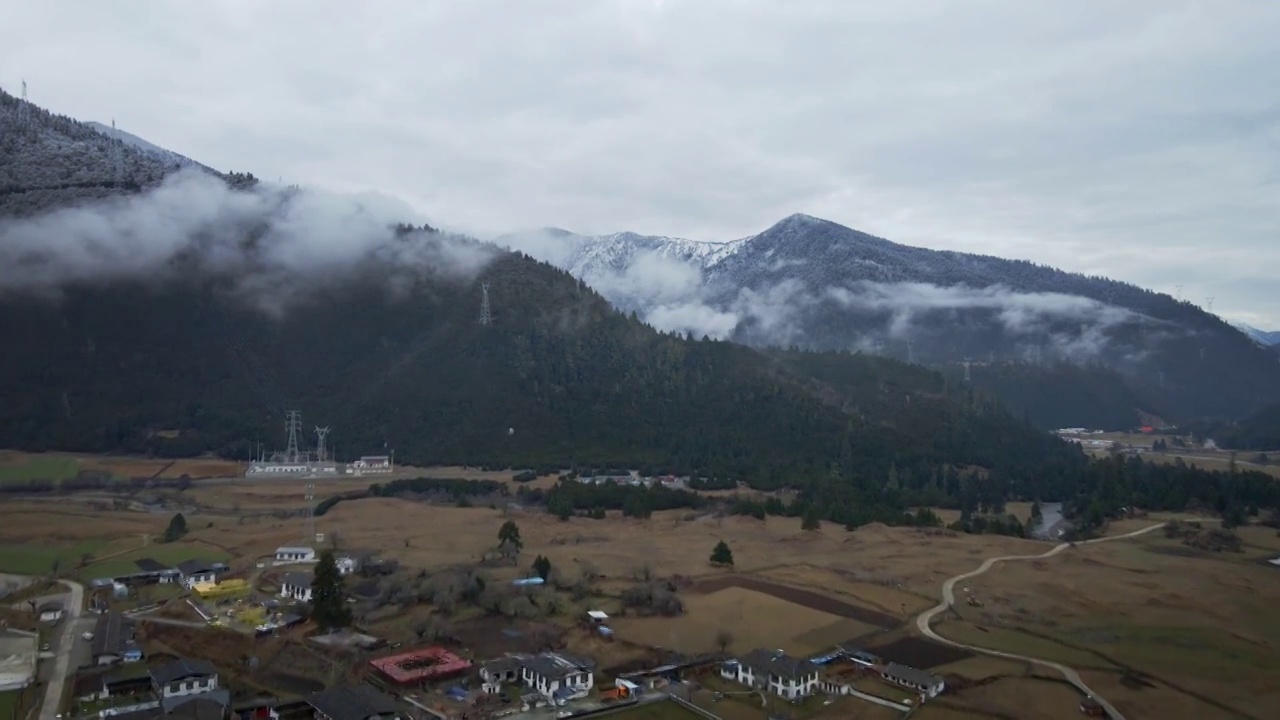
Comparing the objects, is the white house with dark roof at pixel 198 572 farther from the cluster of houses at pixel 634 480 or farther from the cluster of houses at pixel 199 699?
the cluster of houses at pixel 634 480

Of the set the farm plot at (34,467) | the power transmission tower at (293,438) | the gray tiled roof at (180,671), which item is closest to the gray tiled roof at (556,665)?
the gray tiled roof at (180,671)

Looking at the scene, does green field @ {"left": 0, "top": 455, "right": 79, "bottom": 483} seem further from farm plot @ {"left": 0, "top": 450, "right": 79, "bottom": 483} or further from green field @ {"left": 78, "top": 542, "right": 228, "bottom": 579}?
green field @ {"left": 78, "top": 542, "right": 228, "bottom": 579}

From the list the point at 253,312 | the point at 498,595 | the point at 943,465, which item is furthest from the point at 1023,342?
the point at 498,595

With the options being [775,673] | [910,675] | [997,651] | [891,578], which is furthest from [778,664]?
[891,578]

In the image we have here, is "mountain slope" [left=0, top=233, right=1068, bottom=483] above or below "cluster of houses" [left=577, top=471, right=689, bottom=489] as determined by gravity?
above

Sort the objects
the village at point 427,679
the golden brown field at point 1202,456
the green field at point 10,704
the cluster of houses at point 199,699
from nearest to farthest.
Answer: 1. the cluster of houses at point 199,699
2. the green field at point 10,704
3. the village at point 427,679
4. the golden brown field at point 1202,456

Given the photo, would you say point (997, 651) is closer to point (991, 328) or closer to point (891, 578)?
point (891, 578)

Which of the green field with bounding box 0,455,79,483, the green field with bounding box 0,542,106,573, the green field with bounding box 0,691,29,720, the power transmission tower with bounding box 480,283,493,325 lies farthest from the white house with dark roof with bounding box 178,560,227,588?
the power transmission tower with bounding box 480,283,493,325
